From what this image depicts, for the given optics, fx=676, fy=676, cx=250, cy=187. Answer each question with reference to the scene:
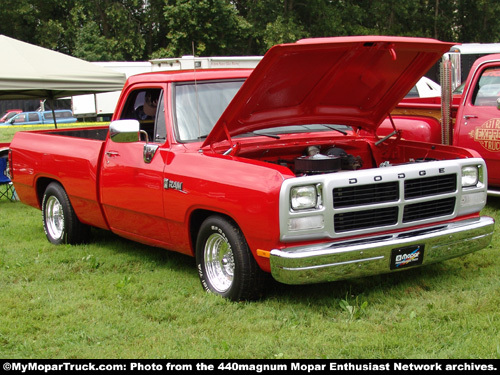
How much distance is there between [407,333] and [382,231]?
2.70ft

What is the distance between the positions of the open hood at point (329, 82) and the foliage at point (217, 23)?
1161 inches

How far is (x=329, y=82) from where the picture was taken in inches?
219

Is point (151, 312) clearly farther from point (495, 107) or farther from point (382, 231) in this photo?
point (495, 107)

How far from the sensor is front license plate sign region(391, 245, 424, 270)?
15.5 ft

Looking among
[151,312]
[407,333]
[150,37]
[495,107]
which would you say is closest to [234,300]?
[151,312]

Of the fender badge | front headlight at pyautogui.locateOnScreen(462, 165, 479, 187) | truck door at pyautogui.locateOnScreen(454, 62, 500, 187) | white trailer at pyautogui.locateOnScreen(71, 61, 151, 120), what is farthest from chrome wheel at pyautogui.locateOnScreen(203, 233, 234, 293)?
white trailer at pyautogui.locateOnScreen(71, 61, 151, 120)

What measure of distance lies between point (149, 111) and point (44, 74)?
5458 mm

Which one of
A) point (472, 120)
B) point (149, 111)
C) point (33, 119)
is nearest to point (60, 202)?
point (149, 111)

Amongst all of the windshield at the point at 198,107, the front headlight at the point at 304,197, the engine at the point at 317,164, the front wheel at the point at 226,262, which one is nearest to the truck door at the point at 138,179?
the windshield at the point at 198,107

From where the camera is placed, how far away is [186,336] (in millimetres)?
4445

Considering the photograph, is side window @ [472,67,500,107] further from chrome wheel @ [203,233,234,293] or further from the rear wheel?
the rear wheel

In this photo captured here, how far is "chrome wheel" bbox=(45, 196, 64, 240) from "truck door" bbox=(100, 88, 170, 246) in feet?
3.87

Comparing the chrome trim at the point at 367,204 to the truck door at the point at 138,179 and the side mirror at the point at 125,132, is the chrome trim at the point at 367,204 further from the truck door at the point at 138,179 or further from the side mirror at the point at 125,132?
the side mirror at the point at 125,132

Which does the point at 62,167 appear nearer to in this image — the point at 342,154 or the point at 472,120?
the point at 342,154
